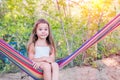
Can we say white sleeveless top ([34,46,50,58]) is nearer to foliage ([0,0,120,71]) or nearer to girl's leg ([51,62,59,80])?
girl's leg ([51,62,59,80])

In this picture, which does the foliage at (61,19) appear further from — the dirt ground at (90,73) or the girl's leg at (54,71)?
the girl's leg at (54,71)

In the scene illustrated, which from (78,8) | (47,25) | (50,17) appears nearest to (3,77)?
(50,17)

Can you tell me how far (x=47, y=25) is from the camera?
8.94 feet

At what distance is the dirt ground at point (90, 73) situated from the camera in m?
4.15

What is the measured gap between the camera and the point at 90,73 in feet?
14.1

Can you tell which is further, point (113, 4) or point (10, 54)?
point (113, 4)

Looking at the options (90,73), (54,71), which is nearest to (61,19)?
(90,73)

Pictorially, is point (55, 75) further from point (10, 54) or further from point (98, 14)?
point (98, 14)

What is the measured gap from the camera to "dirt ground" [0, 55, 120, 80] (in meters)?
4.15

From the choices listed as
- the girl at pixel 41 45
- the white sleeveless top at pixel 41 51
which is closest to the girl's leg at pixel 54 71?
the girl at pixel 41 45

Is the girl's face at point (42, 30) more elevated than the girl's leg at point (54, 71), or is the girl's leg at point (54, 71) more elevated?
the girl's face at point (42, 30)

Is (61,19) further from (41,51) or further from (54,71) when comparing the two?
(54,71)

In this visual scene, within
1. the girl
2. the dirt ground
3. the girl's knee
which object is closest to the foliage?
the dirt ground

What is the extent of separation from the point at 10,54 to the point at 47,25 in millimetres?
398
